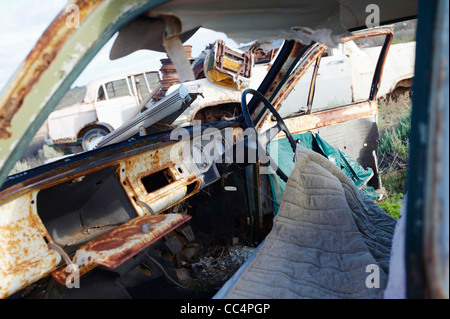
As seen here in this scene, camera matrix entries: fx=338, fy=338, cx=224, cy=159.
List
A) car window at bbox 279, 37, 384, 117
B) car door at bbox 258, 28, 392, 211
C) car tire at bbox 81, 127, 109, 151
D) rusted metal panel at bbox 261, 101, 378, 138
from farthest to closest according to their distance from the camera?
car tire at bbox 81, 127, 109, 151 < car window at bbox 279, 37, 384, 117 < rusted metal panel at bbox 261, 101, 378, 138 < car door at bbox 258, 28, 392, 211

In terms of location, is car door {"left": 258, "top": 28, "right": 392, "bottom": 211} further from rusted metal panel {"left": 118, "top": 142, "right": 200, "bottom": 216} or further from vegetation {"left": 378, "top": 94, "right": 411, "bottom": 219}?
rusted metal panel {"left": 118, "top": 142, "right": 200, "bottom": 216}

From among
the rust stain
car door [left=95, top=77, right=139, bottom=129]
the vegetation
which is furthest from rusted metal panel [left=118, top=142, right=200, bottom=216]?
car door [left=95, top=77, right=139, bottom=129]

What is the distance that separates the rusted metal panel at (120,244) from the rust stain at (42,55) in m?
0.79

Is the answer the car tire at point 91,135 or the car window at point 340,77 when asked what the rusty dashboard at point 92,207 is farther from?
the car tire at point 91,135

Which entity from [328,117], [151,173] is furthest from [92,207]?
[328,117]

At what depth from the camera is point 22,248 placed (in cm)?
158

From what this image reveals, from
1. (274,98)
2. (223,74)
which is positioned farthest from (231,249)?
(223,74)

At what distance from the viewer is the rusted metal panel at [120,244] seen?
5.08 ft

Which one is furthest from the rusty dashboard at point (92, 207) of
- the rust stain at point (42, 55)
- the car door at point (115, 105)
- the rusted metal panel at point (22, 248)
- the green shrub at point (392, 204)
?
the car door at point (115, 105)

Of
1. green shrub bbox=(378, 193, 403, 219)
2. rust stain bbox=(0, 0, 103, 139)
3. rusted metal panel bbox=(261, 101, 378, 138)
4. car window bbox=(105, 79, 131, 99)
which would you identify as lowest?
green shrub bbox=(378, 193, 403, 219)

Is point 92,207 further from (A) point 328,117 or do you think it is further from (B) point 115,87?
(B) point 115,87

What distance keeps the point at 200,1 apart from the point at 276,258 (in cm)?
129

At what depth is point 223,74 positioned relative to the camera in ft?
23.7

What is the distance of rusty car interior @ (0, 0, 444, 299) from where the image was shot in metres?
1.27
